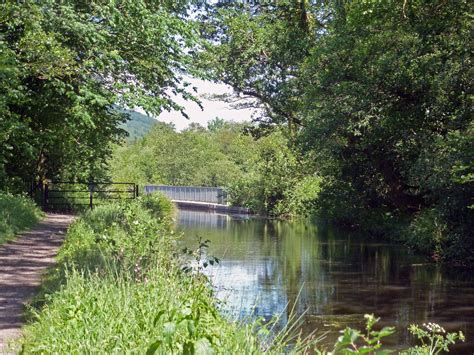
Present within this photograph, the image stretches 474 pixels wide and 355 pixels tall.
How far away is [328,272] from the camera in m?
19.3

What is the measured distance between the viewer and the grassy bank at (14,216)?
17653 millimetres

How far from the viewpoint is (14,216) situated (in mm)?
20531

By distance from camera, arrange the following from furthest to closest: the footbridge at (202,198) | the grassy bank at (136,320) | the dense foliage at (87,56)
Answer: the footbridge at (202,198) → the dense foliage at (87,56) → the grassy bank at (136,320)

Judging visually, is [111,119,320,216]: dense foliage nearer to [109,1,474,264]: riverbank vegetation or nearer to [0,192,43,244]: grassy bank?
[109,1,474,264]: riverbank vegetation

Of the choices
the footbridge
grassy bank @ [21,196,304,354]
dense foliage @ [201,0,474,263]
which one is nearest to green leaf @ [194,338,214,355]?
grassy bank @ [21,196,304,354]

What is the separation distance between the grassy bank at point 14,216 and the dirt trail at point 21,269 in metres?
0.24

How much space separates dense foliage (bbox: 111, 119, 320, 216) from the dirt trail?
19535 mm

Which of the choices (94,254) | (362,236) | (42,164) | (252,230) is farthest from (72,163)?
(94,254)

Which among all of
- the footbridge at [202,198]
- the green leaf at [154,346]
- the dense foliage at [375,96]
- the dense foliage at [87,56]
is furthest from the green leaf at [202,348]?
the footbridge at [202,198]

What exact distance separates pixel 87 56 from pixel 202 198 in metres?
52.6

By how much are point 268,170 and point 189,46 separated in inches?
1211

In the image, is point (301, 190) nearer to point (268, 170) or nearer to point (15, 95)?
point (268, 170)

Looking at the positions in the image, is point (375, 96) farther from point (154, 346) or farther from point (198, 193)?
point (198, 193)

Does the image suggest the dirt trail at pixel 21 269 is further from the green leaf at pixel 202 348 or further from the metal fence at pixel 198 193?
the metal fence at pixel 198 193
